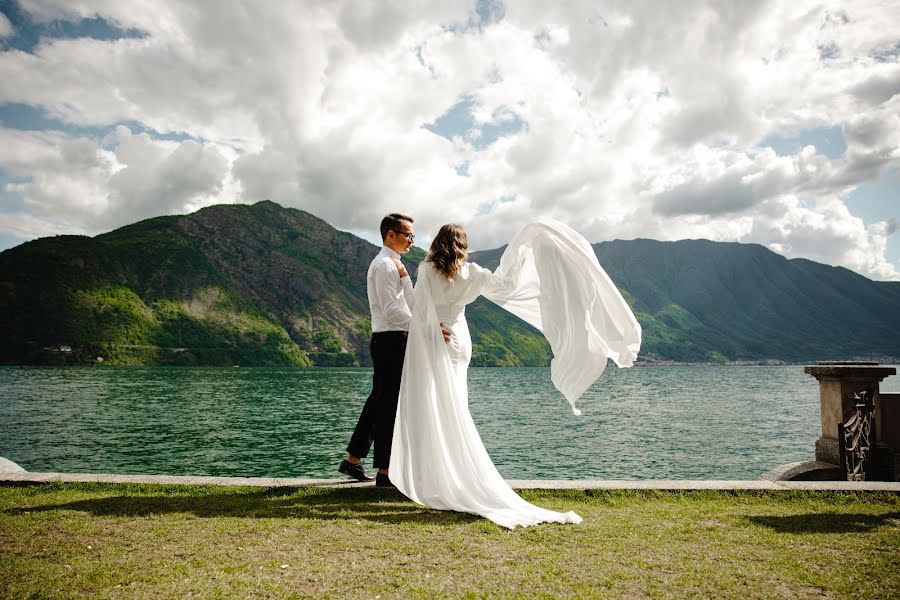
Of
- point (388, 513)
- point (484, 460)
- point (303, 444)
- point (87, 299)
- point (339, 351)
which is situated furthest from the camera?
point (339, 351)

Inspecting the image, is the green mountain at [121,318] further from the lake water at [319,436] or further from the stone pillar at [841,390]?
the stone pillar at [841,390]

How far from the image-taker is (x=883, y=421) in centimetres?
1025

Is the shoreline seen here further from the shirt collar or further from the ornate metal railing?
the shirt collar

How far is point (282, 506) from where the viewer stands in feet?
21.0

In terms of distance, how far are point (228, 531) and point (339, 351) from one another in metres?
193

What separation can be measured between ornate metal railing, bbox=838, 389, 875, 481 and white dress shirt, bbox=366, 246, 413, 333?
8.00m

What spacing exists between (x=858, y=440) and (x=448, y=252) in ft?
27.7

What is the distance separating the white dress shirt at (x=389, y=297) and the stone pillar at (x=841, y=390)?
26.4 ft

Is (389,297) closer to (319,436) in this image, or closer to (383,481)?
(383,481)

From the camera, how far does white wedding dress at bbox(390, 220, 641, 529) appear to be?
21.4 ft

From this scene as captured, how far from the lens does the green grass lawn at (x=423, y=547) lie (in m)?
3.97

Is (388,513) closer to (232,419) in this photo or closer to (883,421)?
(883,421)

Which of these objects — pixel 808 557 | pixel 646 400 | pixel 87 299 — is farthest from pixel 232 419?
pixel 87 299

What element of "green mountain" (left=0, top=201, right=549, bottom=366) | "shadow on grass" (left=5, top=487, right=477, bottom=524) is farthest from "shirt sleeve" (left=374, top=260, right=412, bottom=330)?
"green mountain" (left=0, top=201, right=549, bottom=366)
